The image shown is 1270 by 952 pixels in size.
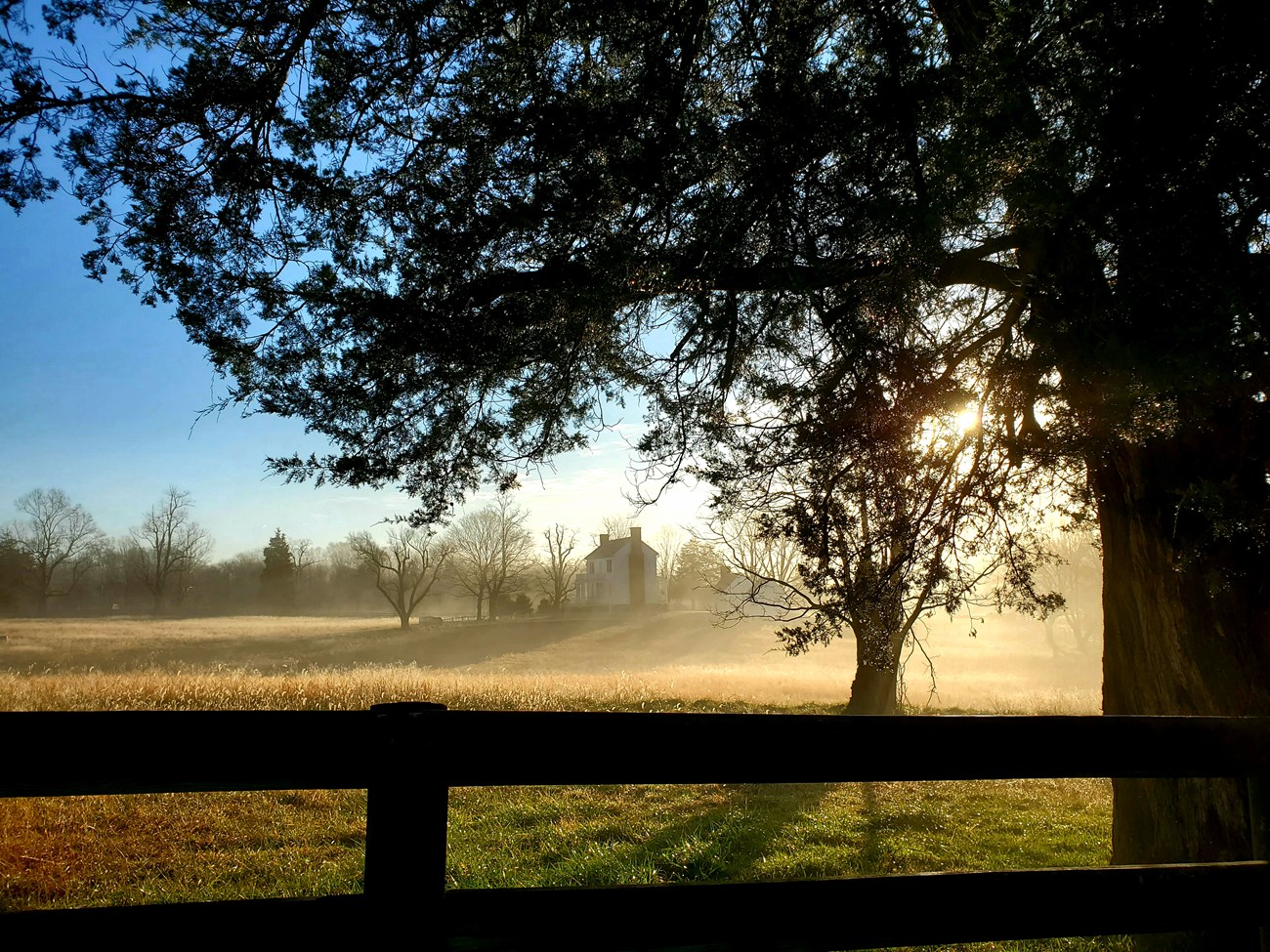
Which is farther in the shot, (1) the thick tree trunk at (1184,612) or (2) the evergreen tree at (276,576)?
(2) the evergreen tree at (276,576)

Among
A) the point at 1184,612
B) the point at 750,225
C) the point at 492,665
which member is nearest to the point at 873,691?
the point at 1184,612

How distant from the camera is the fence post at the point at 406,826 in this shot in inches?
83.9

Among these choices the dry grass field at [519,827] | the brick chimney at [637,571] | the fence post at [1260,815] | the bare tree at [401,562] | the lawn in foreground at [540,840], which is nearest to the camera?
the fence post at [1260,815]

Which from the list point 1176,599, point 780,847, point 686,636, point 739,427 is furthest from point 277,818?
point 686,636

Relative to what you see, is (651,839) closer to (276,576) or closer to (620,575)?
(620,575)

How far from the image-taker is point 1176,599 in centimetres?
594

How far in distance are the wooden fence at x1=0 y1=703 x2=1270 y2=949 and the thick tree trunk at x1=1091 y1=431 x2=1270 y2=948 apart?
3.09m

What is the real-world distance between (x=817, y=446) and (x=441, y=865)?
506cm

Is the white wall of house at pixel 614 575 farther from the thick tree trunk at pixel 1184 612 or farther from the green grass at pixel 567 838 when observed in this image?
the thick tree trunk at pixel 1184 612

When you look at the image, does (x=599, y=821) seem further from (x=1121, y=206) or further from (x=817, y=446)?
(x=1121, y=206)

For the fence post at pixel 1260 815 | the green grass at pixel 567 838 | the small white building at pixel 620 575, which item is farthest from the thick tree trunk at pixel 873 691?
the small white building at pixel 620 575

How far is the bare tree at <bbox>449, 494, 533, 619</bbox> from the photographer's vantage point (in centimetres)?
5784

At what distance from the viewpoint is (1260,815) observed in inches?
117

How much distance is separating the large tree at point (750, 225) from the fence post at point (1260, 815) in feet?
7.66
